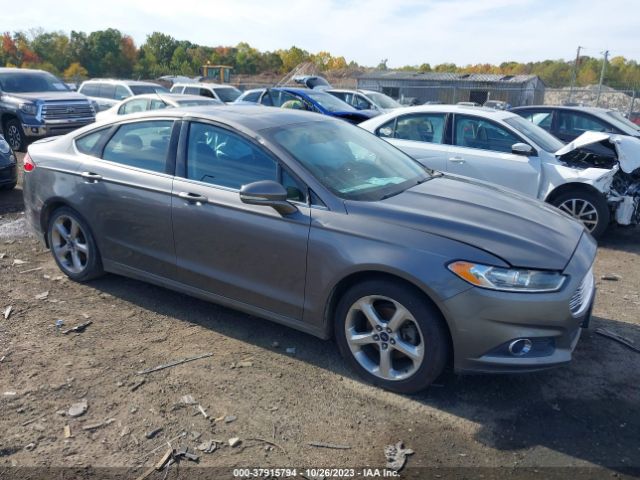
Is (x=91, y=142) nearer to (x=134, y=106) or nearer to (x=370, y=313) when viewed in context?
(x=370, y=313)

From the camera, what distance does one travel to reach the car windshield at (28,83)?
43.6ft

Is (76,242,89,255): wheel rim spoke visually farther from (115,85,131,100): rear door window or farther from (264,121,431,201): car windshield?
(115,85,131,100): rear door window

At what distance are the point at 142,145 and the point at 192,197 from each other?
2.69ft

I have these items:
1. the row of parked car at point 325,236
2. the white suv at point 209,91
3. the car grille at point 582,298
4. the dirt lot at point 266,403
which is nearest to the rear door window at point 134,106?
the white suv at point 209,91

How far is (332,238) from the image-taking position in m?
3.41

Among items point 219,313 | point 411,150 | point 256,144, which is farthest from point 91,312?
point 411,150

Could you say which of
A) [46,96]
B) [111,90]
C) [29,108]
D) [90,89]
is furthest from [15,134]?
[90,89]

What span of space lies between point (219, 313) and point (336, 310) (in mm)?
1347

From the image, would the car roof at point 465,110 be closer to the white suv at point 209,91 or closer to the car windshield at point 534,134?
the car windshield at point 534,134

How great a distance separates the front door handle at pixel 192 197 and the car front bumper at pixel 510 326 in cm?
189

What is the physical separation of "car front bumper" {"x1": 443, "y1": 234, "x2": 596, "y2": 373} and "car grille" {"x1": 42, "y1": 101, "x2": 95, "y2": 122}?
40.6ft

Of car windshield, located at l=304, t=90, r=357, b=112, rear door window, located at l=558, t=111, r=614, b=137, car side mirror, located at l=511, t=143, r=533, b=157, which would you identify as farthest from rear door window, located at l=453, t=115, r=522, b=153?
car windshield, located at l=304, t=90, r=357, b=112

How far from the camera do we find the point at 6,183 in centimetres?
819

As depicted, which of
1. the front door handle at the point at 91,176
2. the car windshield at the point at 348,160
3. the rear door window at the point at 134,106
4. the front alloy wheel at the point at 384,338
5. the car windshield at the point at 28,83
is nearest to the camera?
the front alloy wheel at the point at 384,338
